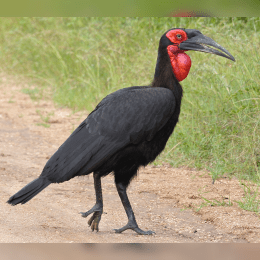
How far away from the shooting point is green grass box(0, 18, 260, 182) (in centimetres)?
458

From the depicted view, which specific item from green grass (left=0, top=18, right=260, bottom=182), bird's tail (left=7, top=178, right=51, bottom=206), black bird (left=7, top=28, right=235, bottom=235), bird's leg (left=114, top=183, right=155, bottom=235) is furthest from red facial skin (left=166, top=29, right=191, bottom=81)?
green grass (left=0, top=18, right=260, bottom=182)

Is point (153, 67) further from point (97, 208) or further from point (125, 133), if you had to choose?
point (97, 208)

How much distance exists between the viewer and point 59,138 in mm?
5637

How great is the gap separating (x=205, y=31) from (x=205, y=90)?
98 cm

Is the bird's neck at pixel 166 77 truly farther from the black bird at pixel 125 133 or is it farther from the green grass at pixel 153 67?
the green grass at pixel 153 67

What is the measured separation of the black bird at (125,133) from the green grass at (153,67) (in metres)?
1.29

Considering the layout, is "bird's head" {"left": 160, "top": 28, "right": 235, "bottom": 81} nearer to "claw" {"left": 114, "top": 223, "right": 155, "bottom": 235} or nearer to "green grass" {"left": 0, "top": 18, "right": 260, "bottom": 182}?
"claw" {"left": 114, "top": 223, "right": 155, "bottom": 235}

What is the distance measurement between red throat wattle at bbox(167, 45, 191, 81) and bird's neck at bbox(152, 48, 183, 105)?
2 cm

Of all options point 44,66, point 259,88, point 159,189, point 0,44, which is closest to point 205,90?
point 259,88

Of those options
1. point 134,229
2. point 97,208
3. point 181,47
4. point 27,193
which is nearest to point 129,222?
point 134,229

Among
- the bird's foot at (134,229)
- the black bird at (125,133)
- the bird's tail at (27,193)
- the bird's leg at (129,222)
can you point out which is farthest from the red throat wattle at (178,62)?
the bird's tail at (27,193)

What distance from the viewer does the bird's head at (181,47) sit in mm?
3242

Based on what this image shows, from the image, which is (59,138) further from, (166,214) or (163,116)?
(163,116)

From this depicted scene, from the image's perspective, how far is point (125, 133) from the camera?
9.87ft
